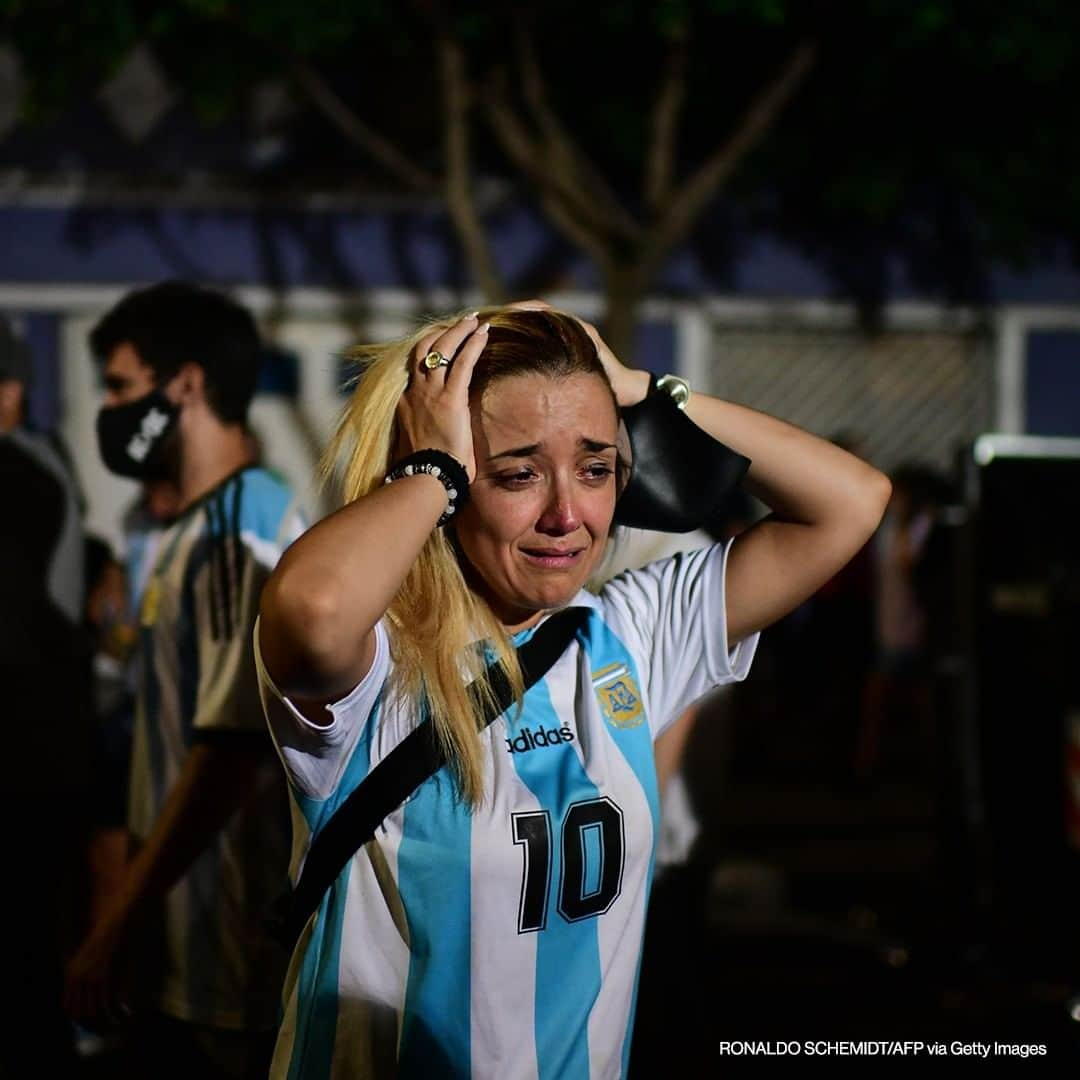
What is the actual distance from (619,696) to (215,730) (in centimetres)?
94

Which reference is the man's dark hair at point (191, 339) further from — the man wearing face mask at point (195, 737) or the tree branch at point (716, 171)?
the tree branch at point (716, 171)

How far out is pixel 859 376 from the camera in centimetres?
1270

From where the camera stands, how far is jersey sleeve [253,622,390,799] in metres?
2.04

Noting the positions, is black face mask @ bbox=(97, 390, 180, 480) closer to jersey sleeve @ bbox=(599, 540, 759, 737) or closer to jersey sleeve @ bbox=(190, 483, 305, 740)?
jersey sleeve @ bbox=(190, 483, 305, 740)

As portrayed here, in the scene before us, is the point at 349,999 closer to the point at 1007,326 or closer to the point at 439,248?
the point at 439,248

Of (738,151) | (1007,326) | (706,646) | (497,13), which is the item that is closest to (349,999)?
(706,646)

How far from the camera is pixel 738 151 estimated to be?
976 cm

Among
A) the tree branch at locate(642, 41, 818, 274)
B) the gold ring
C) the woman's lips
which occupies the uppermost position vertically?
the tree branch at locate(642, 41, 818, 274)

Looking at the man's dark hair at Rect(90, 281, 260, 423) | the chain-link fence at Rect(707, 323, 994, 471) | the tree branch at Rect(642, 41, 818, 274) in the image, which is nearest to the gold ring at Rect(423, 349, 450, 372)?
the man's dark hair at Rect(90, 281, 260, 423)

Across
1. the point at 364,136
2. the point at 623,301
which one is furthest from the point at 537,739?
the point at 364,136

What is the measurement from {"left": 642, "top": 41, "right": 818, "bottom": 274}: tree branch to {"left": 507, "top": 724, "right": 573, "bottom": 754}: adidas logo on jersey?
763 cm

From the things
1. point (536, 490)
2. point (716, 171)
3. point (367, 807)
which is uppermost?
point (716, 171)

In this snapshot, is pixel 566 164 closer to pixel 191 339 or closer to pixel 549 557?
pixel 191 339

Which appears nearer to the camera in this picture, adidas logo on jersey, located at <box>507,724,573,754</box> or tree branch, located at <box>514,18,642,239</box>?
adidas logo on jersey, located at <box>507,724,573,754</box>
